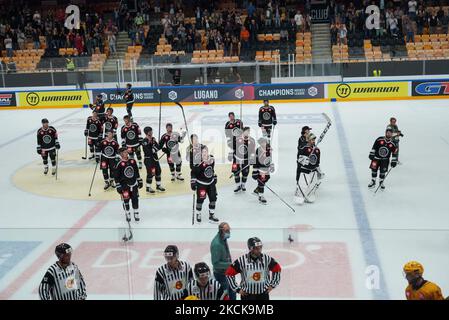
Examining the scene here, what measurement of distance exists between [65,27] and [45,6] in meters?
4.25

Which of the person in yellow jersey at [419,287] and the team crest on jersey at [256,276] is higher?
the person in yellow jersey at [419,287]

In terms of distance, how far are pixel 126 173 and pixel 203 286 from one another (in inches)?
192

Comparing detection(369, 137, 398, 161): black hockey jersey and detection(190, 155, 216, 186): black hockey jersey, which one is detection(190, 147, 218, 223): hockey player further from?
detection(369, 137, 398, 161): black hockey jersey

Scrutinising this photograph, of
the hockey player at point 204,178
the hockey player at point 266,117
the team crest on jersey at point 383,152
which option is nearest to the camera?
the hockey player at point 204,178

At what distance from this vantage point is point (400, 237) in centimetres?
703

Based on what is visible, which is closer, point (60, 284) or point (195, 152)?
point (60, 284)

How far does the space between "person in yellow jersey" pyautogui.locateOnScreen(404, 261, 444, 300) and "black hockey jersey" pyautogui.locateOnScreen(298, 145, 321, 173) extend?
6.25 metres

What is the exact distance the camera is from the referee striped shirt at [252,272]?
570 cm

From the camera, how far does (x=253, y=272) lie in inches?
224

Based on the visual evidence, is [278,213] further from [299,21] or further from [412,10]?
[412,10]

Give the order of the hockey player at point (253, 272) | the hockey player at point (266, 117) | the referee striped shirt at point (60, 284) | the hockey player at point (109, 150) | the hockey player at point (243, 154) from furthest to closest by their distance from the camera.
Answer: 1. the hockey player at point (266, 117)
2. the hockey player at point (109, 150)
3. the hockey player at point (243, 154)
4. the hockey player at point (253, 272)
5. the referee striped shirt at point (60, 284)

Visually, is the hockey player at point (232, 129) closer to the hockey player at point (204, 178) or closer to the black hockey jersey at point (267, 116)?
the black hockey jersey at point (267, 116)

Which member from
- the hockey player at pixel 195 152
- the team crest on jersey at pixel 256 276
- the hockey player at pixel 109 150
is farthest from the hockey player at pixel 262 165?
the team crest on jersey at pixel 256 276

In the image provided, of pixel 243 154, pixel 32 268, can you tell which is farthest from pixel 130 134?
pixel 32 268
